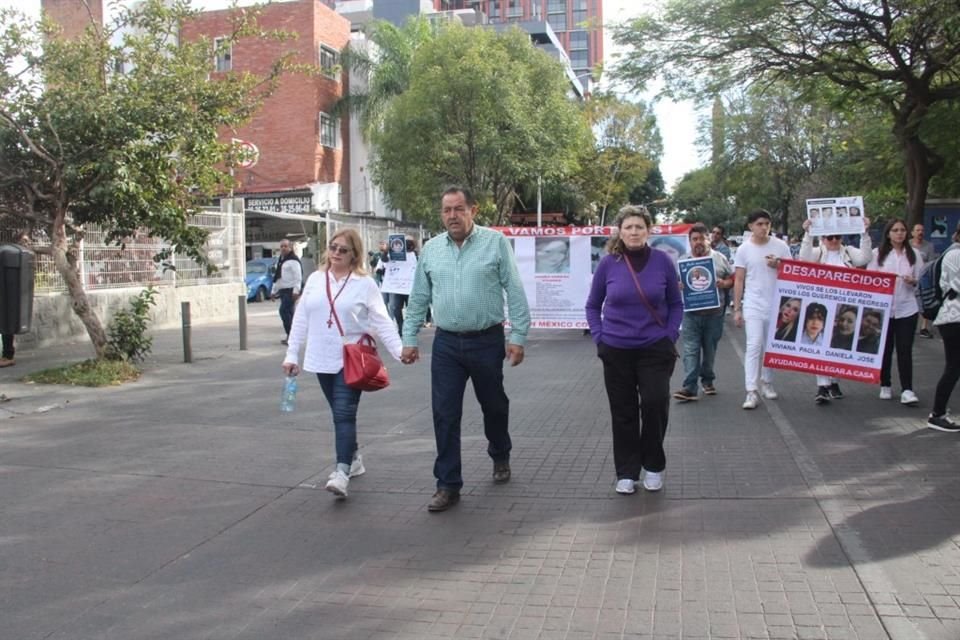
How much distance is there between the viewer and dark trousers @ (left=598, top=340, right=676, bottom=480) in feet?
17.9

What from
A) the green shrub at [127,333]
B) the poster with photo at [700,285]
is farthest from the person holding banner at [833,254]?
the green shrub at [127,333]

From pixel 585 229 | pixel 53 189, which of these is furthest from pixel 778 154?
pixel 53 189

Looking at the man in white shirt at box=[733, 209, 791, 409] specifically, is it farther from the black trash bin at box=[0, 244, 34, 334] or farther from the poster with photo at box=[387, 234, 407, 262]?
the poster with photo at box=[387, 234, 407, 262]

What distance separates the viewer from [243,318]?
14.1 metres

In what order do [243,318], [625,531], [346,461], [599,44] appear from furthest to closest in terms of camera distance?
[599,44]
[243,318]
[346,461]
[625,531]

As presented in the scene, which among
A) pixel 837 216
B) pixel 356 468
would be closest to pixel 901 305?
pixel 837 216

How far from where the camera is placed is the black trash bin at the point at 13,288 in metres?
9.73

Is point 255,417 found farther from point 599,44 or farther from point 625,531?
point 599,44

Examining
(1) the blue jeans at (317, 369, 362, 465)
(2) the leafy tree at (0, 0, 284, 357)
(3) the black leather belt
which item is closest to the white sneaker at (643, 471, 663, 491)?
(3) the black leather belt

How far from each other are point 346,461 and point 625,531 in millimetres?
1833

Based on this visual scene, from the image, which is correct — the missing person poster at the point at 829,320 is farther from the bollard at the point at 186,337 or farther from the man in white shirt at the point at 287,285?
the man in white shirt at the point at 287,285

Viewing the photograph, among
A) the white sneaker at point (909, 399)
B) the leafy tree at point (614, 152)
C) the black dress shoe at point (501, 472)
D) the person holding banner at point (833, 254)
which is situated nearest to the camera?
the black dress shoe at point (501, 472)

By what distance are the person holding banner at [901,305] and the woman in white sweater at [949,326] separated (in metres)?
0.96

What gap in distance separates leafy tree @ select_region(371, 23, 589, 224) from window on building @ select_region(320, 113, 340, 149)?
20.8 feet
